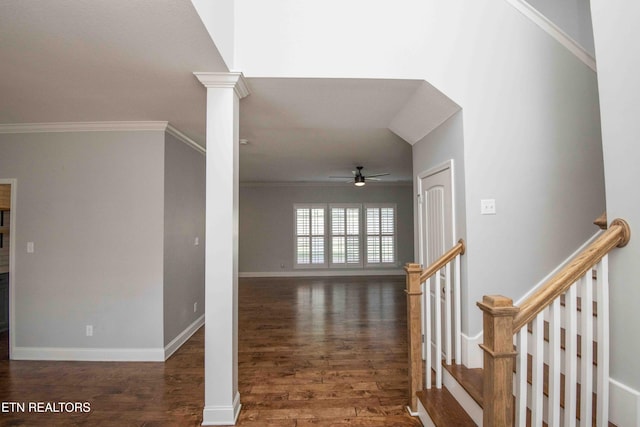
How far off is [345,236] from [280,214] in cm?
195

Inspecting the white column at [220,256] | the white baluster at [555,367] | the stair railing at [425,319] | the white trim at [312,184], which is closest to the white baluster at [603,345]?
the white baluster at [555,367]

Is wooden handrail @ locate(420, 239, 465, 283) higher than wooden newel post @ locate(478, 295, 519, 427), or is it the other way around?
wooden handrail @ locate(420, 239, 465, 283)

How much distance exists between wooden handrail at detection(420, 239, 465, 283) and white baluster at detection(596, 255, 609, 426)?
98 centimetres

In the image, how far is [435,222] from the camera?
288 cm

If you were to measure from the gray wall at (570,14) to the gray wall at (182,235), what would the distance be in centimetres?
476

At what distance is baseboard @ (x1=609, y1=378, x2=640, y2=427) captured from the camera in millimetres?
1350

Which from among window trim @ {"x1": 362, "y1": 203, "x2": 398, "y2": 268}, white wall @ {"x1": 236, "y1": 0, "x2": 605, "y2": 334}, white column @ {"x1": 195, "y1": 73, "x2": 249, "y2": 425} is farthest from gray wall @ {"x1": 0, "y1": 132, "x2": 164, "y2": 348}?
window trim @ {"x1": 362, "y1": 203, "x2": 398, "y2": 268}

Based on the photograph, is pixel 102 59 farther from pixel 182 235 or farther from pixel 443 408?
pixel 443 408

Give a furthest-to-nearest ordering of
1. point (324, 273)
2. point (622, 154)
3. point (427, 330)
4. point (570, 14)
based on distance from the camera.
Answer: point (324, 273)
point (570, 14)
point (427, 330)
point (622, 154)

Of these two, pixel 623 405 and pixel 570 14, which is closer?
pixel 623 405

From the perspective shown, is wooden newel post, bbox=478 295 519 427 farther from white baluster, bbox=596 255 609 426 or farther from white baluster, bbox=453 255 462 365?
white baluster, bbox=453 255 462 365

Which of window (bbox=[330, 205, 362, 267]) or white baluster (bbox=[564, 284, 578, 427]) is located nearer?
white baluster (bbox=[564, 284, 578, 427])

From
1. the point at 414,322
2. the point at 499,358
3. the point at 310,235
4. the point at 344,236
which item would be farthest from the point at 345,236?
the point at 499,358

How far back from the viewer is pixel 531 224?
2.34 meters
